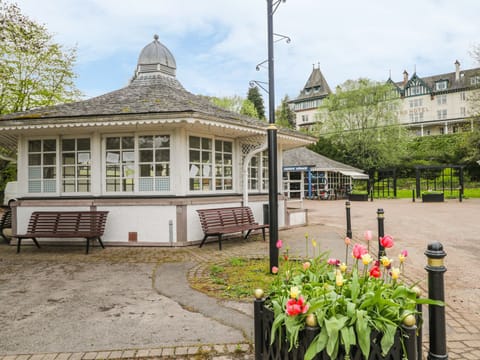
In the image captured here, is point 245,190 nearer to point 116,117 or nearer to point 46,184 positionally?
point 116,117

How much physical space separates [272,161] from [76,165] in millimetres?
6354

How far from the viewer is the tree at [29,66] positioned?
67.2 feet

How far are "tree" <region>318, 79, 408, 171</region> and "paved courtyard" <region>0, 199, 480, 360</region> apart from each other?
3376 centimetres

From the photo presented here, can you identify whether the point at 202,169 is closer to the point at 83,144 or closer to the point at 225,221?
the point at 225,221

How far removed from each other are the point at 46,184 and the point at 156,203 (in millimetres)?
3436

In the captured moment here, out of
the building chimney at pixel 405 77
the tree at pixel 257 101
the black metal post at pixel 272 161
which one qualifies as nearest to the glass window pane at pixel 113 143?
the black metal post at pixel 272 161

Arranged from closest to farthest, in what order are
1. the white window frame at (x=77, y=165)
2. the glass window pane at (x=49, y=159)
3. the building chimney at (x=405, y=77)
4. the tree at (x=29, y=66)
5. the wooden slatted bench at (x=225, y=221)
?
the wooden slatted bench at (x=225, y=221) → the white window frame at (x=77, y=165) → the glass window pane at (x=49, y=159) → the tree at (x=29, y=66) → the building chimney at (x=405, y=77)

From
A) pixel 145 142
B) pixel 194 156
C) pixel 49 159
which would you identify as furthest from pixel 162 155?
pixel 49 159

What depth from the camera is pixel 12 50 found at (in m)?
21.0

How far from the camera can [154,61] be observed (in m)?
12.4

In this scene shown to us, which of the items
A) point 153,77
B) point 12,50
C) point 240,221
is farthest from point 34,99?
point 240,221

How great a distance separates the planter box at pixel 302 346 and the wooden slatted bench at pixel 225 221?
5734mm

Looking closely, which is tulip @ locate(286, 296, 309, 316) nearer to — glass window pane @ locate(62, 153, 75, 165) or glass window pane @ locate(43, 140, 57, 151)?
glass window pane @ locate(62, 153, 75, 165)

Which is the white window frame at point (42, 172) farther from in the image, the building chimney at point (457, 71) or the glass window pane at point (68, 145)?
the building chimney at point (457, 71)
